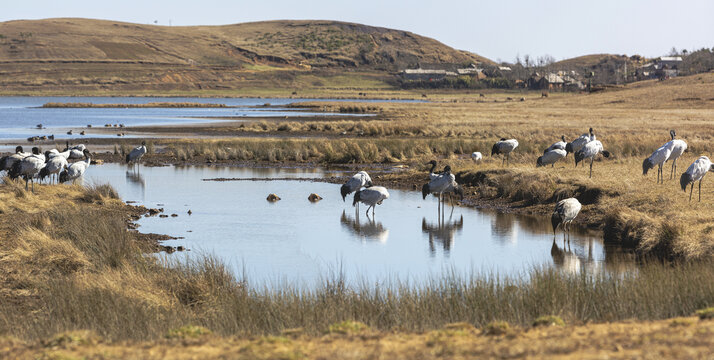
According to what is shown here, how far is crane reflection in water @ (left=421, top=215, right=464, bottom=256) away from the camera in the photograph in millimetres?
19328

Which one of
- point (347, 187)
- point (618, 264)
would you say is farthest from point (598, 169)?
point (618, 264)

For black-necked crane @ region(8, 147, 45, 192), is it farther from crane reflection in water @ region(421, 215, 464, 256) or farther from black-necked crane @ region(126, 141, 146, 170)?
crane reflection in water @ region(421, 215, 464, 256)

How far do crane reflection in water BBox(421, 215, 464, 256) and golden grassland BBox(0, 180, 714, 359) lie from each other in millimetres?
4676

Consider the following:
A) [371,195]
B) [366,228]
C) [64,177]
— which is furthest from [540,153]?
[64,177]

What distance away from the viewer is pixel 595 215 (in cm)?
2159

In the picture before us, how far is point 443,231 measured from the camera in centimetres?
2141

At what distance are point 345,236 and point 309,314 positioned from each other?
1006cm

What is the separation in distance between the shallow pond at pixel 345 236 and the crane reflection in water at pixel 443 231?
0.09 ft

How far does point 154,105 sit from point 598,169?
345ft

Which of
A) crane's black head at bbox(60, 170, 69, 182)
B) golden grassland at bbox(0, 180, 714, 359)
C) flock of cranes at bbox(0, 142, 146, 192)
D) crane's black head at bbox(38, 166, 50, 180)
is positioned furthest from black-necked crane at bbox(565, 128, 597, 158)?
crane's black head at bbox(38, 166, 50, 180)

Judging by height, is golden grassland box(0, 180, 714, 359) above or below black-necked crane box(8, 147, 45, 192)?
below

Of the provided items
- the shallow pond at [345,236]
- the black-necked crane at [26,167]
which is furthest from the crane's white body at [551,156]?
the black-necked crane at [26,167]

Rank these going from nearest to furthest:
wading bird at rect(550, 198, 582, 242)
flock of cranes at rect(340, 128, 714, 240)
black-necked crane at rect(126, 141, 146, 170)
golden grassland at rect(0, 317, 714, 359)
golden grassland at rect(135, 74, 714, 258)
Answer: golden grassland at rect(0, 317, 714, 359) < golden grassland at rect(135, 74, 714, 258) < wading bird at rect(550, 198, 582, 242) < flock of cranes at rect(340, 128, 714, 240) < black-necked crane at rect(126, 141, 146, 170)

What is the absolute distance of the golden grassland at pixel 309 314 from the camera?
8.28 metres
